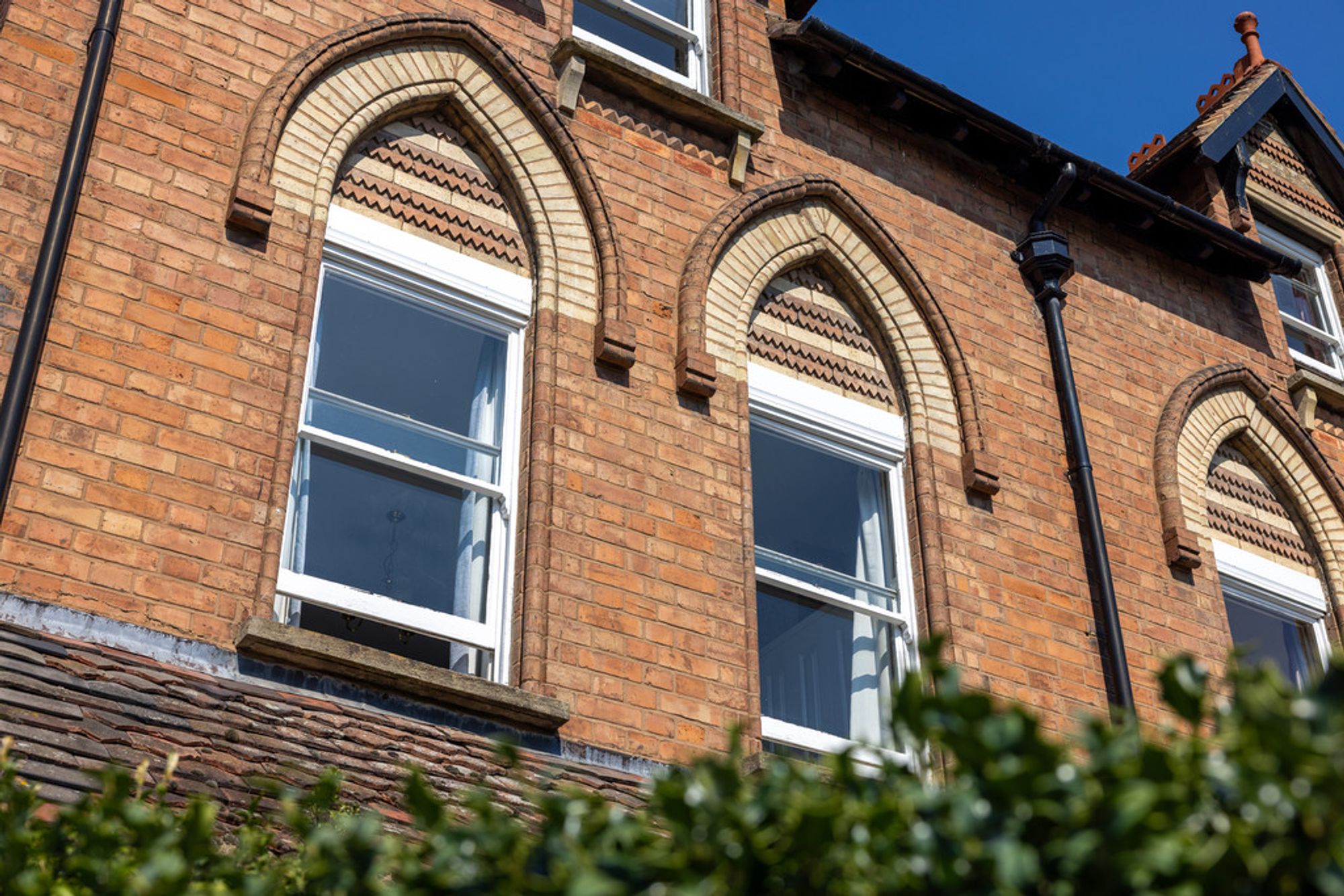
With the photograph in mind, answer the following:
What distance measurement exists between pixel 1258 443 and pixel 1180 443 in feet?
2.91

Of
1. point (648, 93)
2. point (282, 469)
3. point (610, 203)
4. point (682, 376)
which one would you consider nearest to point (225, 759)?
point (282, 469)

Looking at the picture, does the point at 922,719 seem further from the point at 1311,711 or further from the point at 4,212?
the point at 4,212

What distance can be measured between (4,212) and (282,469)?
1589 mm

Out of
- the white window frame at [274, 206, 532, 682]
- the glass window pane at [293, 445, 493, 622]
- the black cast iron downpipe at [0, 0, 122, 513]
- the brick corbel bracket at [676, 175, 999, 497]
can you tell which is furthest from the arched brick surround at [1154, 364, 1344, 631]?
the black cast iron downpipe at [0, 0, 122, 513]

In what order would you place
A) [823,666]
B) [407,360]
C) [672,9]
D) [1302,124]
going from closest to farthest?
[407,360]
[823,666]
[672,9]
[1302,124]

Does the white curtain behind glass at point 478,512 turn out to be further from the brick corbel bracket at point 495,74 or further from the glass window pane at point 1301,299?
the glass window pane at point 1301,299

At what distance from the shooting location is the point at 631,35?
32.9 ft

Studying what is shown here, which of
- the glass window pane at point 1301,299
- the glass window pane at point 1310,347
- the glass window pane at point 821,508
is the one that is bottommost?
the glass window pane at point 821,508

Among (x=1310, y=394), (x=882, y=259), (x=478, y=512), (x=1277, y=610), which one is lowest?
(x=478, y=512)

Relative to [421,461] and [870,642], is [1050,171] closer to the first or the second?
[870,642]

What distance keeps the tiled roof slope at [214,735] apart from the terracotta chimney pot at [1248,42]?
10.6 meters

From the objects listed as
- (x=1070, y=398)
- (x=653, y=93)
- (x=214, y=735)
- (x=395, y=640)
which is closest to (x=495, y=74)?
(x=653, y=93)

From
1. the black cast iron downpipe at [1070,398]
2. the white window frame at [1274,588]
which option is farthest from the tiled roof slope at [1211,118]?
the white window frame at [1274,588]

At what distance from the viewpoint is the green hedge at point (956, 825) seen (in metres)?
2.06
